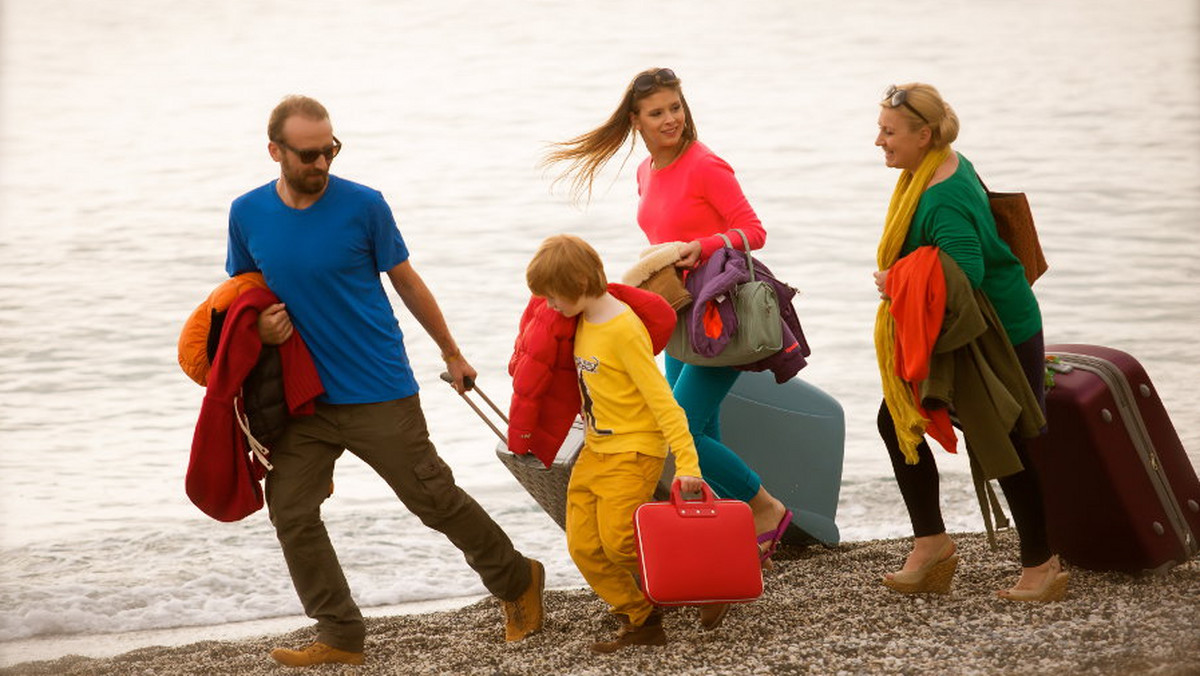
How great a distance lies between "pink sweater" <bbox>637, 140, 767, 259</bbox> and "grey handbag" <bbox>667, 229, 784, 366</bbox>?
0.33 feet

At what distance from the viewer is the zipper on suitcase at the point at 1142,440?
496 centimetres

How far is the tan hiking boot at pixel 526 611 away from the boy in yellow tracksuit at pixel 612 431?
14.3 inches

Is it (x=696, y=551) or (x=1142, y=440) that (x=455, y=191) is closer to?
(x=1142, y=440)

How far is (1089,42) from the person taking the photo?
29750 mm

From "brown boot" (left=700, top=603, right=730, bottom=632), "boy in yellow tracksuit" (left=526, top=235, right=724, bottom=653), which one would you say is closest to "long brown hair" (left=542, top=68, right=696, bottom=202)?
"boy in yellow tracksuit" (left=526, top=235, right=724, bottom=653)

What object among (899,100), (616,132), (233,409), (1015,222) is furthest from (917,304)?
(233,409)

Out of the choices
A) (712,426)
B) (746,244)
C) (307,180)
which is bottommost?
(712,426)

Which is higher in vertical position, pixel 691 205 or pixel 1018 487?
pixel 691 205

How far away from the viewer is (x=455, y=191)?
63.4 feet

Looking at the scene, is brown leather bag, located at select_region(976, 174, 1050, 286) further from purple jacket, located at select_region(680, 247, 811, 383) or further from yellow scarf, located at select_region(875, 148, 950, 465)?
purple jacket, located at select_region(680, 247, 811, 383)

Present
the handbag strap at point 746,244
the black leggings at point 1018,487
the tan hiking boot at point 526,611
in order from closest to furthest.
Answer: the black leggings at point 1018,487 < the tan hiking boot at point 526,611 < the handbag strap at point 746,244

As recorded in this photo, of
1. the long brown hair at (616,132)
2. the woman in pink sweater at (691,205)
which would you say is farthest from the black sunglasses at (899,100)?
the long brown hair at (616,132)

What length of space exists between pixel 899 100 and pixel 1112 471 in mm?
1331

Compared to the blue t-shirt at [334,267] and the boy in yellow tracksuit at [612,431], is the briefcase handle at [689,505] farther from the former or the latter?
the blue t-shirt at [334,267]
